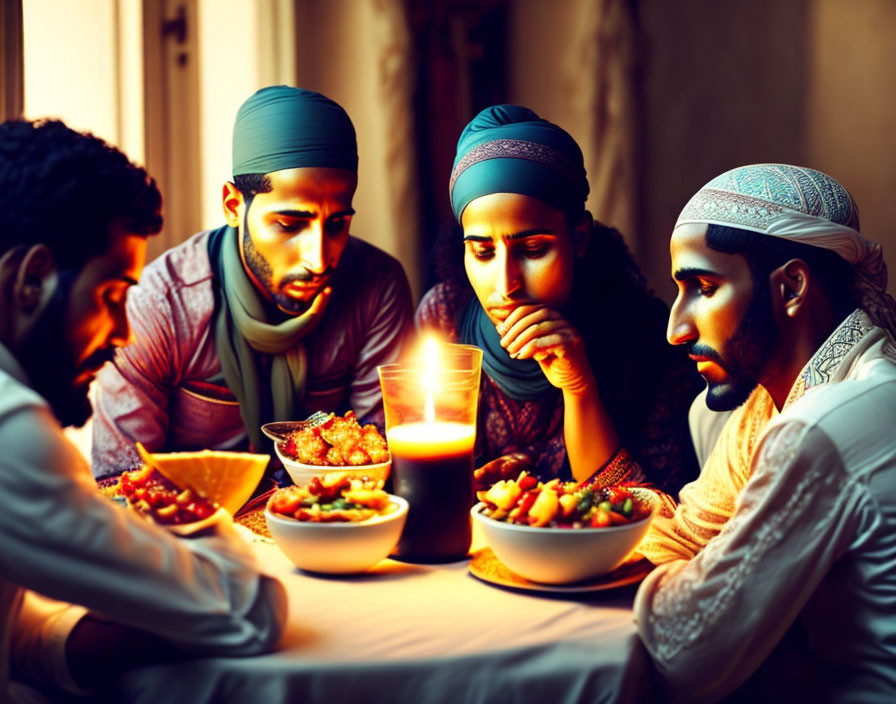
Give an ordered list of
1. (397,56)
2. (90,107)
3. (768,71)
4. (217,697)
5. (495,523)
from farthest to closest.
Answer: (768,71) → (397,56) → (90,107) → (495,523) → (217,697)

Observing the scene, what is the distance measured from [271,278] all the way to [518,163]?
71cm

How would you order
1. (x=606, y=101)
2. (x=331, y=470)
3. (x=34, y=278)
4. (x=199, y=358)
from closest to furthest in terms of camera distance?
(x=34, y=278), (x=331, y=470), (x=199, y=358), (x=606, y=101)

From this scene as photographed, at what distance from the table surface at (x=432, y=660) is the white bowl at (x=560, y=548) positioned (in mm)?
43

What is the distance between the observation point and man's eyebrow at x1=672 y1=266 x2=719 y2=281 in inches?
65.5

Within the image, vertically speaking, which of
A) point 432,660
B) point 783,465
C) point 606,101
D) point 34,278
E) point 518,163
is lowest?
point 432,660

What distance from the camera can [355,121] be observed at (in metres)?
3.66

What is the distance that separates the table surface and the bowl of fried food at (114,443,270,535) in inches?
7.9

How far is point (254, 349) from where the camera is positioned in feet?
7.95

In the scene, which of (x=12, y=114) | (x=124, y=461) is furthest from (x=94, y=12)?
(x=124, y=461)

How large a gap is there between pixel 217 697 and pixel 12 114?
6.51 ft

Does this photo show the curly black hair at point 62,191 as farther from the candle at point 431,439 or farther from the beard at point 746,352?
the beard at point 746,352

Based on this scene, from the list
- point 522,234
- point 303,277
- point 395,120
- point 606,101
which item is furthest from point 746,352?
point 606,101

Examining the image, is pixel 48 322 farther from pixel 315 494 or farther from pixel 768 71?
pixel 768 71

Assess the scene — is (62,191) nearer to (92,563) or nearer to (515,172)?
(92,563)
